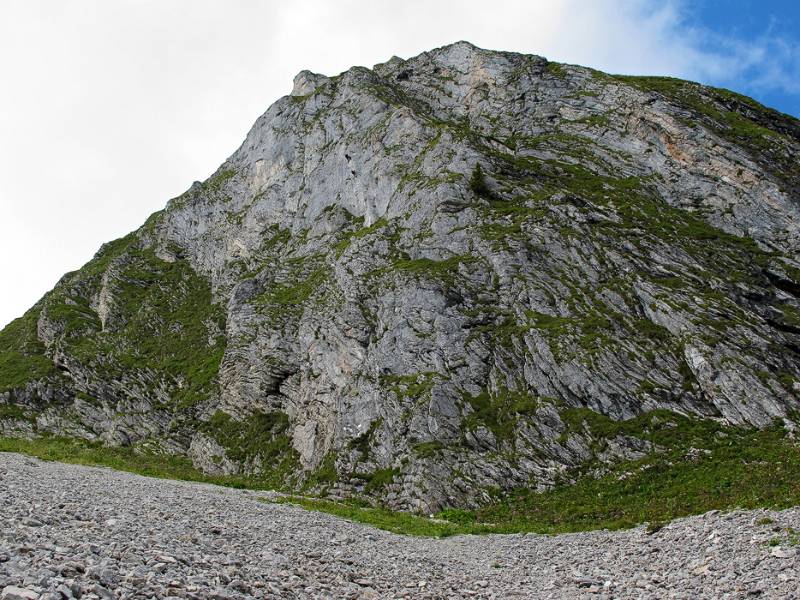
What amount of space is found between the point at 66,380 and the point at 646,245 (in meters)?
79.1

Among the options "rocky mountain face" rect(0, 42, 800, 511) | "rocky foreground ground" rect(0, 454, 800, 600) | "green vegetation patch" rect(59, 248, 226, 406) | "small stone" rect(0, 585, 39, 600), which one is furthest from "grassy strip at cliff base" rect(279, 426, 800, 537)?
"green vegetation patch" rect(59, 248, 226, 406)

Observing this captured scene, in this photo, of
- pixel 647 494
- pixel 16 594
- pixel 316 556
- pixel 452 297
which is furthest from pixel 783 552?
pixel 452 297

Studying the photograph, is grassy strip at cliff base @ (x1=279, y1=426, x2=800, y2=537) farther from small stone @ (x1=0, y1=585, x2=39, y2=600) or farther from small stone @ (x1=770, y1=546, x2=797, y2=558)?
small stone @ (x1=0, y1=585, x2=39, y2=600)

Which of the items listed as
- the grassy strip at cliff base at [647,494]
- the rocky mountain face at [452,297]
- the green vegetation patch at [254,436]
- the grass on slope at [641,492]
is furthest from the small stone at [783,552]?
the green vegetation patch at [254,436]

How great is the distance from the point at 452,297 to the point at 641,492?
991 inches

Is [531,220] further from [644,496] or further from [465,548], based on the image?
[465,548]

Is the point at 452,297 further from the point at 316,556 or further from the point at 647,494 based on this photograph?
the point at 316,556

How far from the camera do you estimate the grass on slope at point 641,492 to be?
24.7 meters

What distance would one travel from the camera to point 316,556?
595 inches

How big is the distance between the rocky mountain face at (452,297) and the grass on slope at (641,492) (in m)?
2.18

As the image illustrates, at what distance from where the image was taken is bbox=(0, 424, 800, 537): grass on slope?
24.7 meters

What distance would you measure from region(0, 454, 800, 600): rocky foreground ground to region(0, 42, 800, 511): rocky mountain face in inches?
659

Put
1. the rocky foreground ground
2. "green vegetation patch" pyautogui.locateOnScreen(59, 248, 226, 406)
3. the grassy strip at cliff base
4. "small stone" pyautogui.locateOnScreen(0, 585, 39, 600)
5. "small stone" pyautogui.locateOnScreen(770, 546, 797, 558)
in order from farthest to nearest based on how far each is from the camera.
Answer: "green vegetation patch" pyautogui.locateOnScreen(59, 248, 226, 406)
the grassy strip at cliff base
"small stone" pyautogui.locateOnScreen(770, 546, 797, 558)
the rocky foreground ground
"small stone" pyautogui.locateOnScreen(0, 585, 39, 600)

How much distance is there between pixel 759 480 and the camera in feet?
81.7
